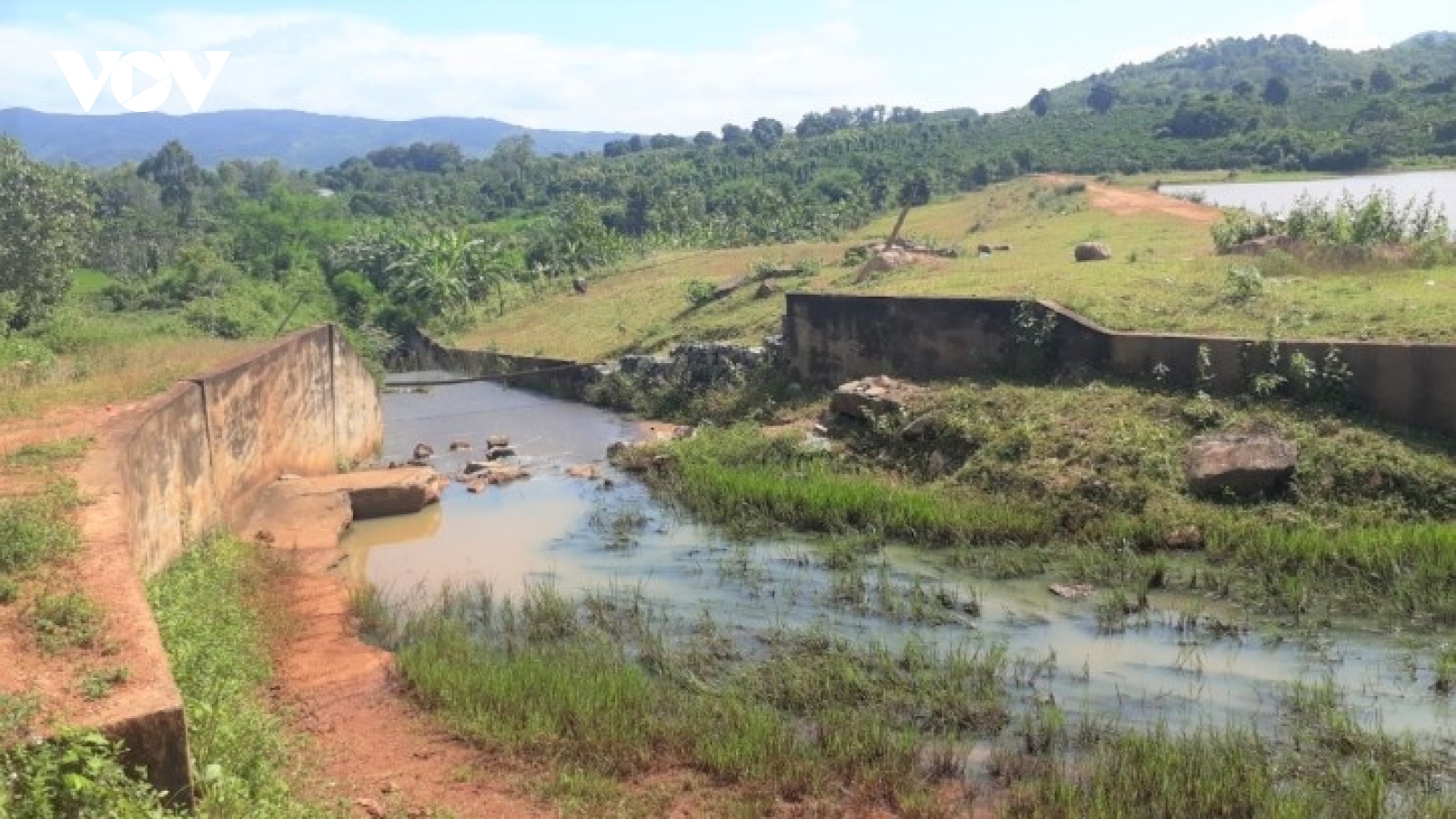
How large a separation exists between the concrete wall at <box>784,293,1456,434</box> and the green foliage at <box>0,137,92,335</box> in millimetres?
16985

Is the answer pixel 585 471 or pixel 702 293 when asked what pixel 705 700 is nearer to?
pixel 585 471

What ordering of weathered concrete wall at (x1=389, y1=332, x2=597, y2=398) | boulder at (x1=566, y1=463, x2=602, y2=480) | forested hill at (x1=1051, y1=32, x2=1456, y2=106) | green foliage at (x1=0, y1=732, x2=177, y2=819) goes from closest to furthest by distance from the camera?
green foliage at (x1=0, y1=732, x2=177, y2=819)
boulder at (x1=566, y1=463, x2=602, y2=480)
weathered concrete wall at (x1=389, y1=332, x2=597, y2=398)
forested hill at (x1=1051, y1=32, x2=1456, y2=106)

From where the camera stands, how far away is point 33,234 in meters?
26.2

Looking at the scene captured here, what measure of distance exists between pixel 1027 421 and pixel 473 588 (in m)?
7.02

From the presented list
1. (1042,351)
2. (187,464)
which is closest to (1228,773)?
(187,464)

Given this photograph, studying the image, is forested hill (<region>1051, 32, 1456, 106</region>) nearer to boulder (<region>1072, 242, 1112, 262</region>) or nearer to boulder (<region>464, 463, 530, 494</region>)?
boulder (<region>1072, 242, 1112, 262</region>)

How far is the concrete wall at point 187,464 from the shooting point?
5.25 m

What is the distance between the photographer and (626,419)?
74.8ft

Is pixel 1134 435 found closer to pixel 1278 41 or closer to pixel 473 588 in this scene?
pixel 473 588

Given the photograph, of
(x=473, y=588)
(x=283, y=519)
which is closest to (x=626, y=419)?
(x=283, y=519)

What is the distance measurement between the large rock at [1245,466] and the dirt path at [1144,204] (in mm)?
19749

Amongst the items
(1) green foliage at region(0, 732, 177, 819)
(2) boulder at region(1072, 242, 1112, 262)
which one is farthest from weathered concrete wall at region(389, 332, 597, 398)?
(1) green foliage at region(0, 732, 177, 819)

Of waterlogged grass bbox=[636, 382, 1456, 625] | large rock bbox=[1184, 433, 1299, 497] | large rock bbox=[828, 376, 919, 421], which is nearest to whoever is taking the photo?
waterlogged grass bbox=[636, 382, 1456, 625]

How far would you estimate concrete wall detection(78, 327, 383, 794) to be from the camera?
5.25 metres
